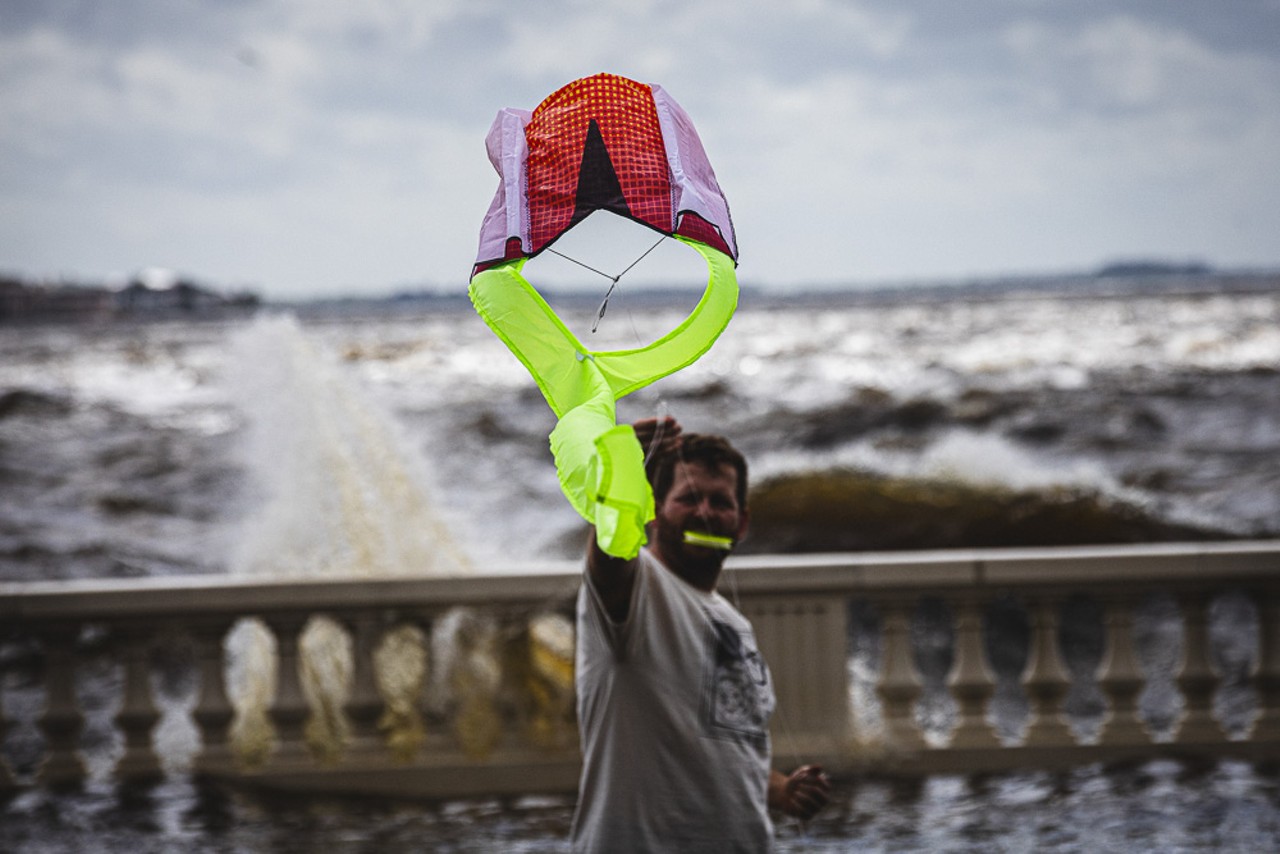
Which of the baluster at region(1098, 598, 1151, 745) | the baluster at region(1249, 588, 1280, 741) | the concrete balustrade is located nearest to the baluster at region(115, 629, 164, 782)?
the concrete balustrade

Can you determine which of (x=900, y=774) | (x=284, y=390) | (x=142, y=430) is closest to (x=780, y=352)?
(x=142, y=430)

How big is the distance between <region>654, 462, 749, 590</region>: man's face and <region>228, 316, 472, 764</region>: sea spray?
121 inches

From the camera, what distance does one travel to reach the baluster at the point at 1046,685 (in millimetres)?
5555

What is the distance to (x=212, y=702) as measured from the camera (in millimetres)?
5465

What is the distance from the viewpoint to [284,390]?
58.0 feet

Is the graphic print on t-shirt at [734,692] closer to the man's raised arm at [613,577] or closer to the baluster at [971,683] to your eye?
the man's raised arm at [613,577]

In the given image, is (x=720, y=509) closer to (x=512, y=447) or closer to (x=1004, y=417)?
(x=512, y=447)

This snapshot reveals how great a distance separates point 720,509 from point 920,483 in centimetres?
1205

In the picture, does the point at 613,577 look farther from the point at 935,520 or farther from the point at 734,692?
the point at 935,520

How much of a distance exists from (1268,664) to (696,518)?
13.0 ft

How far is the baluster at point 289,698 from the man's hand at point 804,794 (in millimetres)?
3272

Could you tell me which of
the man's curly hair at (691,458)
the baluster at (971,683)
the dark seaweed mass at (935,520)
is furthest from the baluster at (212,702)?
the dark seaweed mass at (935,520)

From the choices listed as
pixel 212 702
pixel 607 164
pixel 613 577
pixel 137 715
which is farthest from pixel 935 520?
pixel 607 164

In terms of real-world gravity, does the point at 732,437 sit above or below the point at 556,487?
above
